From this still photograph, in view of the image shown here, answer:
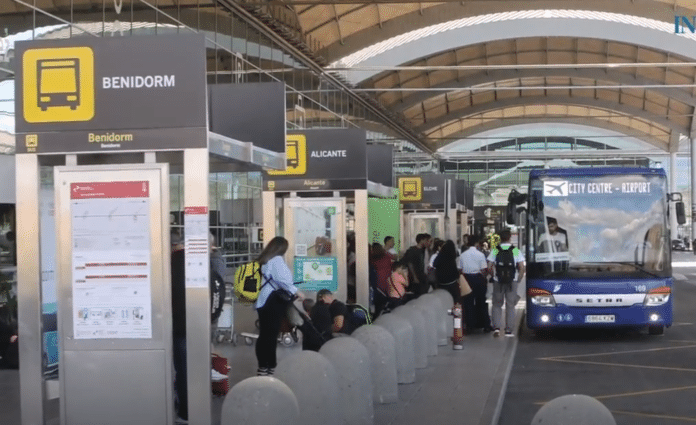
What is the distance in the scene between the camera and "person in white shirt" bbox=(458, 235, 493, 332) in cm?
2016

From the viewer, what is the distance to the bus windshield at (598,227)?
61.1 ft

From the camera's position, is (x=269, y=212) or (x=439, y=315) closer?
(x=439, y=315)

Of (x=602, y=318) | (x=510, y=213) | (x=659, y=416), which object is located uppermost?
(x=510, y=213)

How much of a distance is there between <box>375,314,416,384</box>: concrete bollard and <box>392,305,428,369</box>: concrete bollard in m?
1.16

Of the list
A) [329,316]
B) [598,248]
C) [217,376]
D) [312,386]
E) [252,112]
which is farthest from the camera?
[598,248]

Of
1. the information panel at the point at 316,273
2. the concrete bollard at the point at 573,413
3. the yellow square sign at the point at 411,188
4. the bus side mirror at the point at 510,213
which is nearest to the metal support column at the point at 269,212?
the information panel at the point at 316,273

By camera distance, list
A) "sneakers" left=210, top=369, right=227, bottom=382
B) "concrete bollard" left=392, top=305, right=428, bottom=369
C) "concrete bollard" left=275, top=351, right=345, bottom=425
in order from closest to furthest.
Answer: "concrete bollard" left=275, top=351, right=345, bottom=425 < "sneakers" left=210, top=369, right=227, bottom=382 < "concrete bollard" left=392, top=305, right=428, bottom=369

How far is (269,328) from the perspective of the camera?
12367 millimetres

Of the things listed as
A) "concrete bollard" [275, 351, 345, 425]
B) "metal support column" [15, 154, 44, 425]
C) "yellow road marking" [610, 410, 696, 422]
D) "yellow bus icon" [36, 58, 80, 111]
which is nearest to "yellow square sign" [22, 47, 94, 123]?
"yellow bus icon" [36, 58, 80, 111]

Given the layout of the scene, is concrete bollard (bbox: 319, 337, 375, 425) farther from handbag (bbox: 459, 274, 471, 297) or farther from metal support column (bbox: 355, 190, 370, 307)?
handbag (bbox: 459, 274, 471, 297)

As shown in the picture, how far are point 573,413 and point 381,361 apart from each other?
184 inches

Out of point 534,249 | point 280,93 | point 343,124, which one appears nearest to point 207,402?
point 280,93

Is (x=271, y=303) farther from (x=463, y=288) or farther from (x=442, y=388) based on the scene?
(x=463, y=288)

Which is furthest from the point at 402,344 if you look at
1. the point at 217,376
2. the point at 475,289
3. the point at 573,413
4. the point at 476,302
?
the point at 476,302
